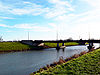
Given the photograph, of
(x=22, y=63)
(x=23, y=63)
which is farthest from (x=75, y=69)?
(x=22, y=63)

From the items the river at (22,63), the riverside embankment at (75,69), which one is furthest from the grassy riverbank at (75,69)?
the river at (22,63)

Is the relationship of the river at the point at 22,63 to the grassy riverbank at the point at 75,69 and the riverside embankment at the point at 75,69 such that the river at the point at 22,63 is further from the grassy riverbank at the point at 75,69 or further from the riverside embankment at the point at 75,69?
the grassy riverbank at the point at 75,69

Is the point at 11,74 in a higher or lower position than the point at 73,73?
lower

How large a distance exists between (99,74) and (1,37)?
5562 inches

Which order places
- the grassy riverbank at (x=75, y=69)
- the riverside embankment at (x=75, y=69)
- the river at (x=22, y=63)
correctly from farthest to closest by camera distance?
the river at (x=22, y=63), the riverside embankment at (x=75, y=69), the grassy riverbank at (x=75, y=69)

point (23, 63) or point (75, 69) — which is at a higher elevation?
point (75, 69)

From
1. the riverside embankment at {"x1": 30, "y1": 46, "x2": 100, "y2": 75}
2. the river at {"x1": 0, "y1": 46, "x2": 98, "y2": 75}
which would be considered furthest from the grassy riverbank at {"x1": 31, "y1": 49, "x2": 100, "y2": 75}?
the river at {"x1": 0, "y1": 46, "x2": 98, "y2": 75}

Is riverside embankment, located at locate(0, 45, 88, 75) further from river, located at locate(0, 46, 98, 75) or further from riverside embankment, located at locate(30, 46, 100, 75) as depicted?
riverside embankment, located at locate(30, 46, 100, 75)

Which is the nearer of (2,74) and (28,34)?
(2,74)

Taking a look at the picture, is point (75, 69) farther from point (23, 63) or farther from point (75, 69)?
point (23, 63)

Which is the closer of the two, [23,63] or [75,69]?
[75,69]

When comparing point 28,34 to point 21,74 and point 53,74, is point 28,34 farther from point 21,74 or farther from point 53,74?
point 53,74

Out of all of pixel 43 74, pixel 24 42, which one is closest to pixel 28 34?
pixel 24 42

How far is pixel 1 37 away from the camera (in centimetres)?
13562
